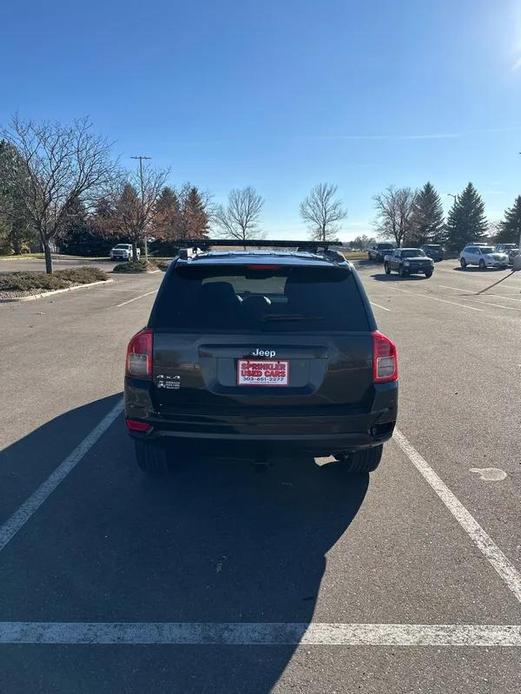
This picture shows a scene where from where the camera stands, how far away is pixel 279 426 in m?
3.28

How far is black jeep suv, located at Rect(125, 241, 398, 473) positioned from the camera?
329cm

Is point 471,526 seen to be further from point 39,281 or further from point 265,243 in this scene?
point 39,281

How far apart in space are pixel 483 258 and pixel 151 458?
40.4 metres

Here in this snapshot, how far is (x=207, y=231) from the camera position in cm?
7500

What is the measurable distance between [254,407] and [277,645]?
135 cm

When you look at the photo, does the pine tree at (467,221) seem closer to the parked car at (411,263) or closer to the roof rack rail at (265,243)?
the parked car at (411,263)

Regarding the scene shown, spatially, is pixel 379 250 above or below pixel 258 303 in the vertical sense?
below

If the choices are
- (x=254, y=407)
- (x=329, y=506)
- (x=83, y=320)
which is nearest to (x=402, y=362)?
(x=329, y=506)

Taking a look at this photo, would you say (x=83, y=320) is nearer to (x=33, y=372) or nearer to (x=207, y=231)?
(x=33, y=372)

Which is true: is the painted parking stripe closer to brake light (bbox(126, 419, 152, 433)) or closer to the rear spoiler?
brake light (bbox(126, 419, 152, 433))

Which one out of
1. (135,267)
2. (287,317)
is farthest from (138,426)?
(135,267)

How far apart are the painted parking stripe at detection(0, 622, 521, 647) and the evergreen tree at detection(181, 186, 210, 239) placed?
192 ft

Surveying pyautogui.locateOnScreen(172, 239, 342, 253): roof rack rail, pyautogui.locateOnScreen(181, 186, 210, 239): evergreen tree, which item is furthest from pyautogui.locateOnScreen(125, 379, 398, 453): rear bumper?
pyautogui.locateOnScreen(181, 186, 210, 239): evergreen tree

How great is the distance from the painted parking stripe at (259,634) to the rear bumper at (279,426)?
1083mm
